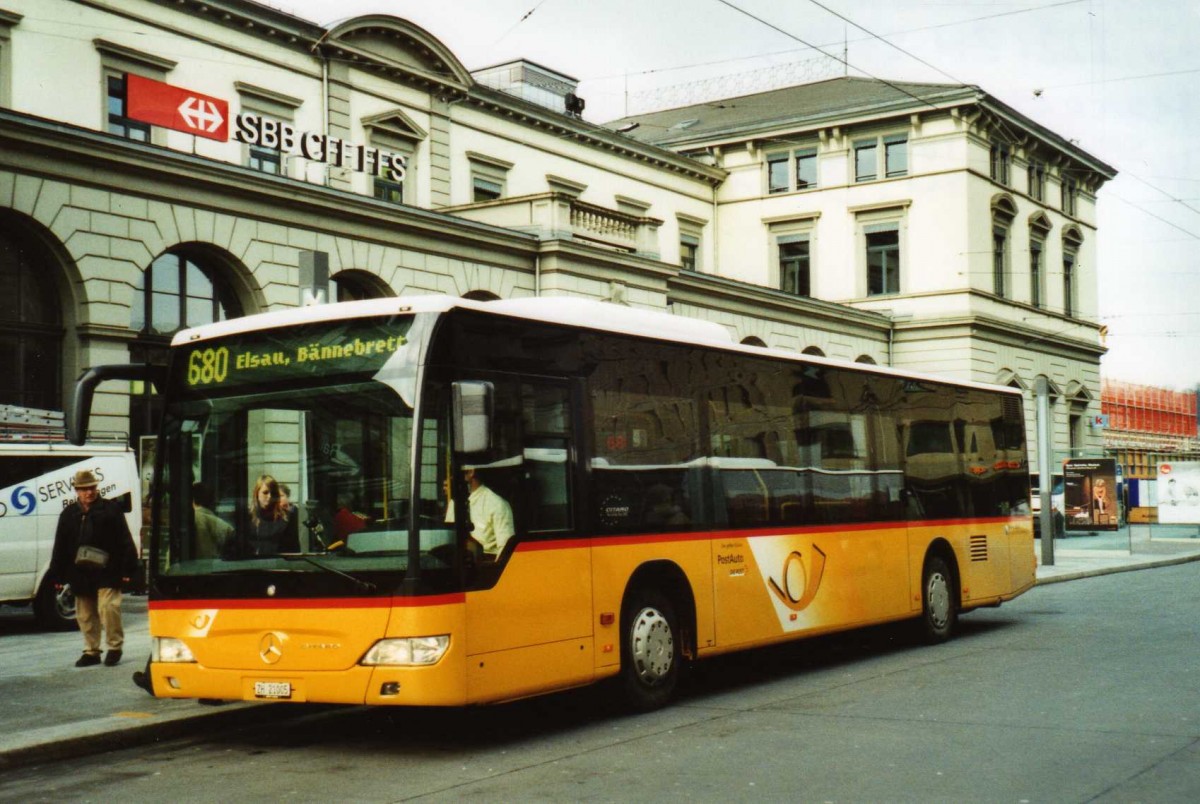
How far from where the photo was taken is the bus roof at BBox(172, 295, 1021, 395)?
8.70m

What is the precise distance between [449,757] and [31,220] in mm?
15684

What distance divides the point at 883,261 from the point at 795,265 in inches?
136

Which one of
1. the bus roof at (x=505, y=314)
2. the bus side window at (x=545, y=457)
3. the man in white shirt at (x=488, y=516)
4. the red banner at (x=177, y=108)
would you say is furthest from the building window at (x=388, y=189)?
the man in white shirt at (x=488, y=516)

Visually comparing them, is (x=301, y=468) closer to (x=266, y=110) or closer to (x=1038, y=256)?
(x=266, y=110)

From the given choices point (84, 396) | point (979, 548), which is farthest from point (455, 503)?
point (979, 548)

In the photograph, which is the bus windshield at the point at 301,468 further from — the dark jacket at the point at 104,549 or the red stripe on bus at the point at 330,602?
the dark jacket at the point at 104,549

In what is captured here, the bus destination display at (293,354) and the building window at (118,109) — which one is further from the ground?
the building window at (118,109)

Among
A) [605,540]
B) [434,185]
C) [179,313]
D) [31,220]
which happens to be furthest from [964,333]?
[605,540]

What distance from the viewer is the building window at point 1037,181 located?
175 ft

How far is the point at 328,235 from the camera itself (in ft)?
86.4

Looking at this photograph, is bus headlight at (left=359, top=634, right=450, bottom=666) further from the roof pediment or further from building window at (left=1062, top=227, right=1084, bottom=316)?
building window at (left=1062, top=227, right=1084, bottom=316)

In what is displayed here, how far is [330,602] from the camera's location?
27.7 ft

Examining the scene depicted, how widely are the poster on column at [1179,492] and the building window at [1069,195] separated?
21677mm

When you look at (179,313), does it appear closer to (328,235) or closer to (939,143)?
(328,235)
